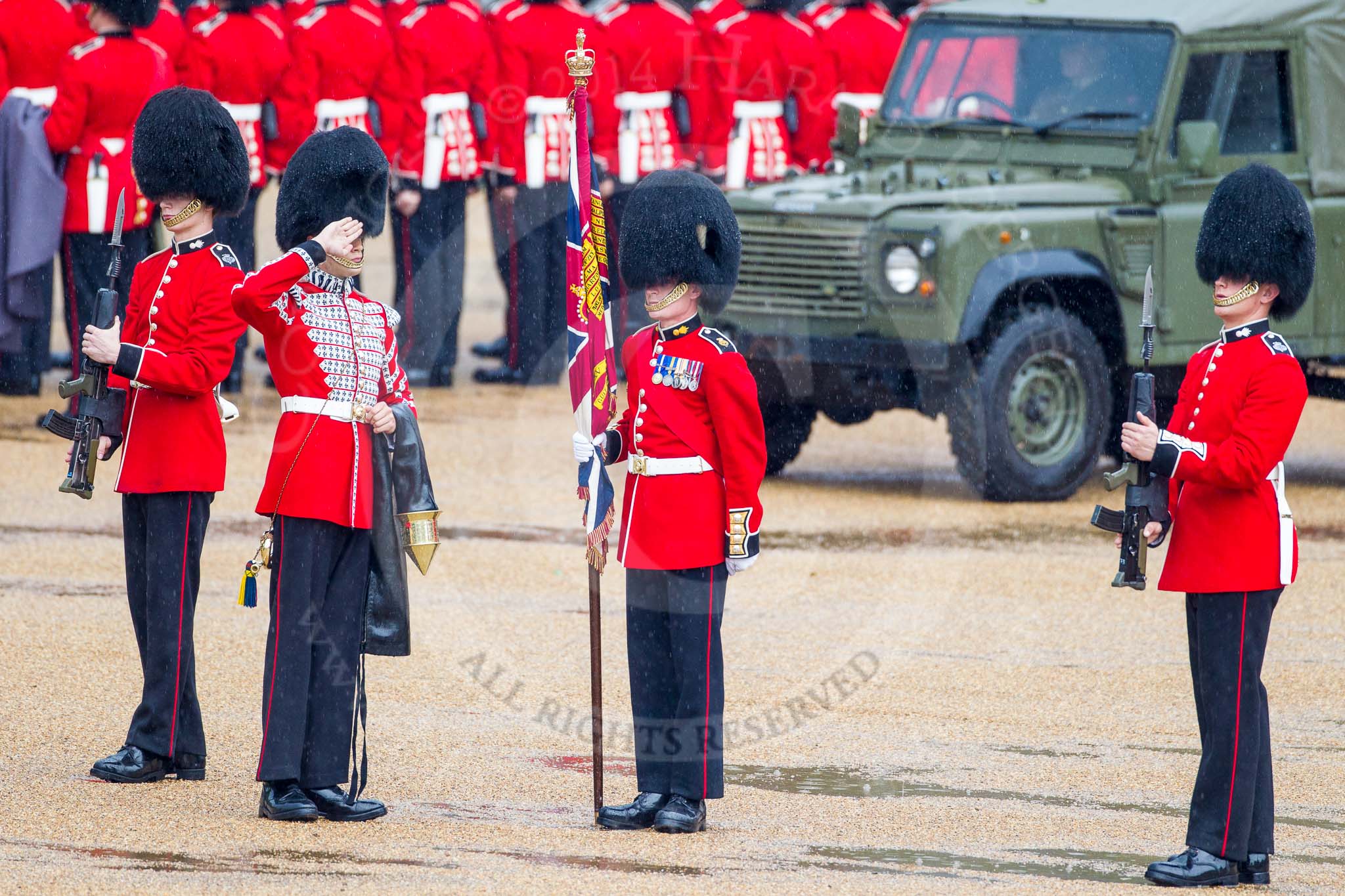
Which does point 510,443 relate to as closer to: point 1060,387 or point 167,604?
point 1060,387

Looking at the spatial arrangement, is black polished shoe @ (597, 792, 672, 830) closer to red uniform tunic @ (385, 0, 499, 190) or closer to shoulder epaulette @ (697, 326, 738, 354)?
shoulder epaulette @ (697, 326, 738, 354)

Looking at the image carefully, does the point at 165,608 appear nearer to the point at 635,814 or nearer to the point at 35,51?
the point at 635,814

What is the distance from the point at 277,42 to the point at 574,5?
1.84 metres

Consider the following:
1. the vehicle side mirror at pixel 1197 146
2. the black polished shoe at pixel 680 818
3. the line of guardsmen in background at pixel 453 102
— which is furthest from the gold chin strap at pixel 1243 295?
the line of guardsmen in background at pixel 453 102

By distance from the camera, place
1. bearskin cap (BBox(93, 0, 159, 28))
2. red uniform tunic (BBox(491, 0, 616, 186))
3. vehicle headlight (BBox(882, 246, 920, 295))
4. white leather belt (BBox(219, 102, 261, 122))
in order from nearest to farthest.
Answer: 1. vehicle headlight (BBox(882, 246, 920, 295))
2. bearskin cap (BBox(93, 0, 159, 28))
3. white leather belt (BBox(219, 102, 261, 122))
4. red uniform tunic (BBox(491, 0, 616, 186))

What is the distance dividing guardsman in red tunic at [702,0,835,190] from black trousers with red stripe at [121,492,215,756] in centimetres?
824

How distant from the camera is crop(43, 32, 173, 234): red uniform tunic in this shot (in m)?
10.6

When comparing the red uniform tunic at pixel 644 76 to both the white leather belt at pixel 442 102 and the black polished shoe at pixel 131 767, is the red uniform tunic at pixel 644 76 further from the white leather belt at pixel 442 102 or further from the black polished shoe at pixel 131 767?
the black polished shoe at pixel 131 767

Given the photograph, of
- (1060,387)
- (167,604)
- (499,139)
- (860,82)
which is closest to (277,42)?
(499,139)

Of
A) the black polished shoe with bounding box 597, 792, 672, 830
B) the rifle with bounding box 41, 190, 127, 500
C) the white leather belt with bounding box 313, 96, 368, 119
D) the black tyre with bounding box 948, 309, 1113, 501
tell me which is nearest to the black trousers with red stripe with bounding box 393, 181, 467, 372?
the white leather belt with bounding box 313, 96, 368, 119

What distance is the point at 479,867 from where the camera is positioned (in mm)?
4805

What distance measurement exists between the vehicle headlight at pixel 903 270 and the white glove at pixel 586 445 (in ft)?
14.6

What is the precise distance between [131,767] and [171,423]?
84 centimetres

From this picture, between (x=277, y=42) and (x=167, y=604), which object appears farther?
(x=277, y=42)
